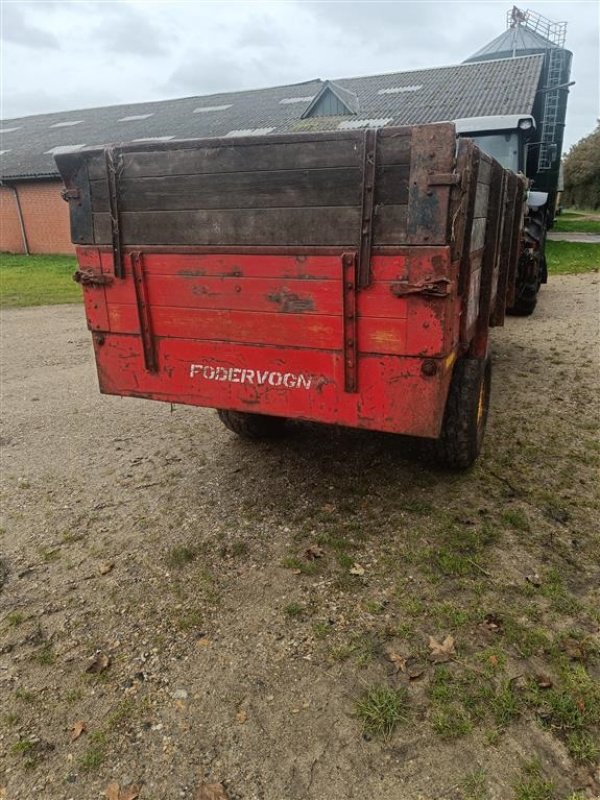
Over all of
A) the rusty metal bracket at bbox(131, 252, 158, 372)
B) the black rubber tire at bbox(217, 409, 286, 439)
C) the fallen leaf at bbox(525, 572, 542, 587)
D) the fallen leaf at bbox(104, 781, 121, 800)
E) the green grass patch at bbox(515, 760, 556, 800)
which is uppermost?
the rusty metal bracket at bbox(131, 252, 158, 372)

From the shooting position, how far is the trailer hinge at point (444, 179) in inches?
93.5

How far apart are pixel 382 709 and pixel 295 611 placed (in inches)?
25.8

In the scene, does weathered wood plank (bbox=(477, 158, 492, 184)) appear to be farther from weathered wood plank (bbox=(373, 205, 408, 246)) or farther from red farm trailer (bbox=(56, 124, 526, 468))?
weathered wood plank (bbox=(373, 205, 408, 246))

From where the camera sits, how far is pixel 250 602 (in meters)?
2.75

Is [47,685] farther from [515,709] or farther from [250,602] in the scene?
[515,709]

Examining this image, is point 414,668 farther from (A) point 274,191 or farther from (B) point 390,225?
(A) point 274,191

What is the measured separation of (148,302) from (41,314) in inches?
330

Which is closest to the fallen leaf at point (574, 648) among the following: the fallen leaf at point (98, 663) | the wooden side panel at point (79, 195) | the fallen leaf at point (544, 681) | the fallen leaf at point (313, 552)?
the fallen leaf at point (544, 681)

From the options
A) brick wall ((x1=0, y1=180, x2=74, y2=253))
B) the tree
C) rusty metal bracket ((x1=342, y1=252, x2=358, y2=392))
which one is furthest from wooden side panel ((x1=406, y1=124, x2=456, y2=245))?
the tree

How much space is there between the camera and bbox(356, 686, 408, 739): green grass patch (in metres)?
2.05

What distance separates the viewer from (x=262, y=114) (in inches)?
852

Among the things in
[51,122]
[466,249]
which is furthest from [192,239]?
[51,122]

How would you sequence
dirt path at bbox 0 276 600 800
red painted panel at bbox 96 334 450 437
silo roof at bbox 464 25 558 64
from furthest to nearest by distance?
silo roof at bbox 464 25 558 64
red painted panel at bbox 96 334 450 437
dirt path at bbox 0 276 600 800

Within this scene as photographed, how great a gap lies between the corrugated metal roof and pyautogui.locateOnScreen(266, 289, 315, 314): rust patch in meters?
14.4
